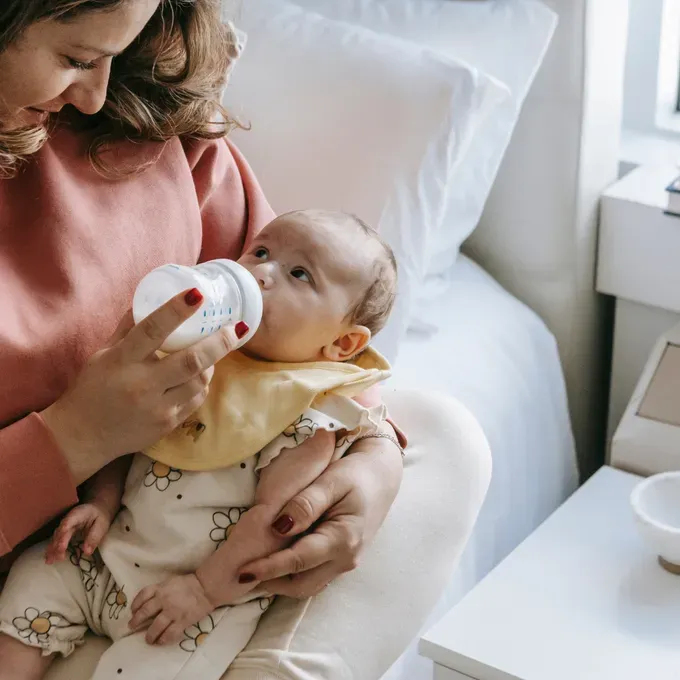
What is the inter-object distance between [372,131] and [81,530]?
0.68 meters

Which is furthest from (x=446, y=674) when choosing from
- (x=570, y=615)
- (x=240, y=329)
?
(x=240, y=329)

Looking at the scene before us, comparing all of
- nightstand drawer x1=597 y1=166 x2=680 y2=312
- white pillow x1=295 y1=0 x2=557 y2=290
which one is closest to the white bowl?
nightstand drawer x1=597 y1=166 x2=680 y2=312

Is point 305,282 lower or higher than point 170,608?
higher

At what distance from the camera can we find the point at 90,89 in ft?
3.23

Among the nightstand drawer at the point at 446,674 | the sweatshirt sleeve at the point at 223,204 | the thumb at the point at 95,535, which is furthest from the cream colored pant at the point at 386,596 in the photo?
the sweatshirt sleeve at the point at 223,204

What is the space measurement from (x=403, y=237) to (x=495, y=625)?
0.52m

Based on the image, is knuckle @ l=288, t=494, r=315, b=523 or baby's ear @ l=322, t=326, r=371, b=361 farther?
baby's ear @ l=322, t=326, r=371, b=361

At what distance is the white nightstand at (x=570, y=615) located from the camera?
124 centimetres

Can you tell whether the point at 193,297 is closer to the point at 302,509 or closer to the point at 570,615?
the point at 302,509

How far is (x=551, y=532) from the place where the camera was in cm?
146

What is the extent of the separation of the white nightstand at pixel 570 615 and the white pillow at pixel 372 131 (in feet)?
1.12

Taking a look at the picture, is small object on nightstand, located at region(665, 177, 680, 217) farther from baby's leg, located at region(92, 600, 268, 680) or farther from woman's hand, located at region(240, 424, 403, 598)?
baby's leg, located at region(92, 600, 268, 680)

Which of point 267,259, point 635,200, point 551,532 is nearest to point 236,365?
point 267,259

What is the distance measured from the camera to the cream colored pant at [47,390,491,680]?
3.31ft
